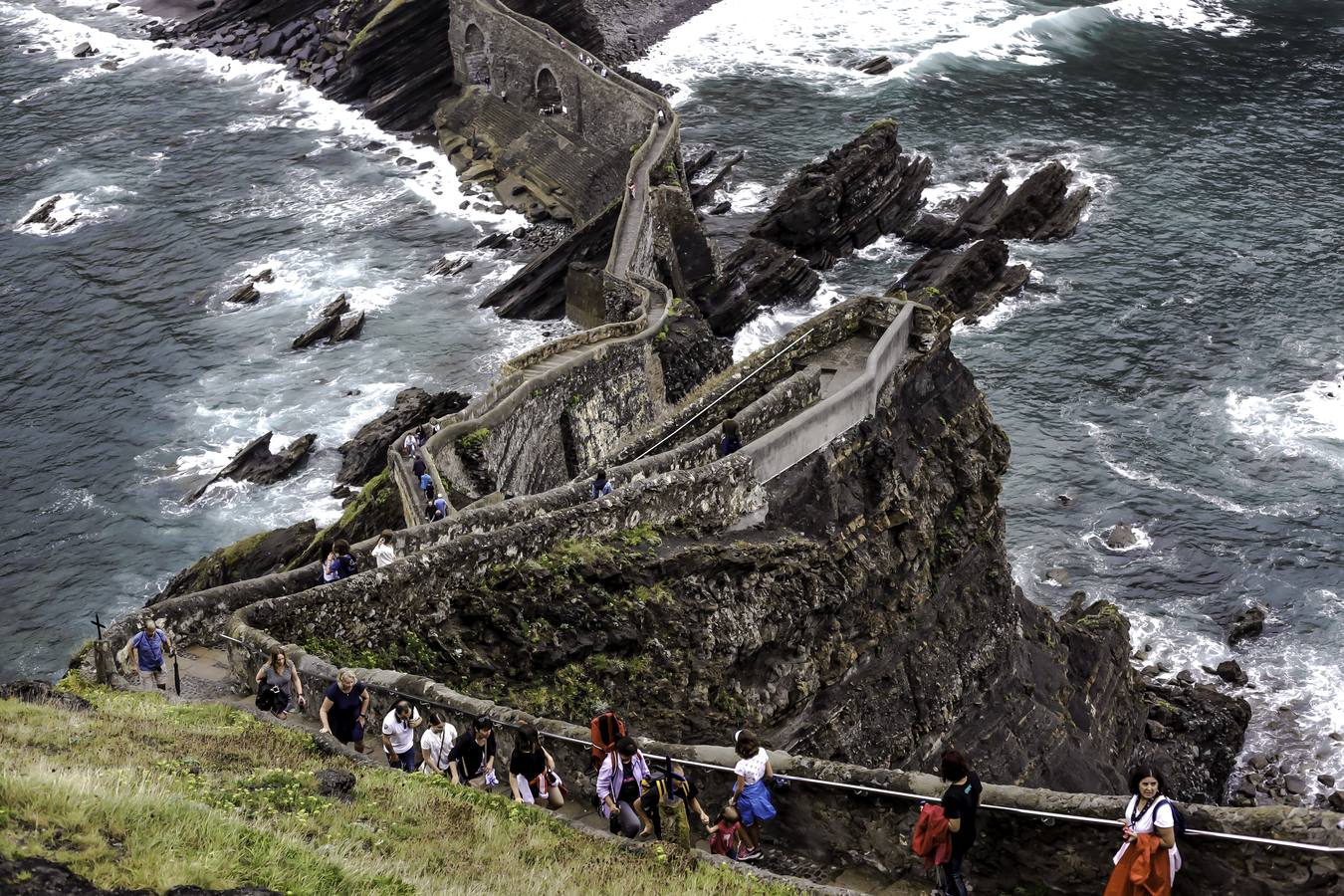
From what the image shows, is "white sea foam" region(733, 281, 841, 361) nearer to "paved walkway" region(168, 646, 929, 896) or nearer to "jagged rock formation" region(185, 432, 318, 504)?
"jagged rock formation" region(185, 432, 318, 504)

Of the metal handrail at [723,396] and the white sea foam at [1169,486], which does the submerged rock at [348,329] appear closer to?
the white sea foam at [1169,486]

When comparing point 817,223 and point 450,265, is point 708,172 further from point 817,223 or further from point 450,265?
point 450,265

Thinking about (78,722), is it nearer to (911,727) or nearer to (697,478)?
(697,478)

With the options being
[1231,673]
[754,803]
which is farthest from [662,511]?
[1231,673]

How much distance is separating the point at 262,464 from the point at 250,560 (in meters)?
7.96

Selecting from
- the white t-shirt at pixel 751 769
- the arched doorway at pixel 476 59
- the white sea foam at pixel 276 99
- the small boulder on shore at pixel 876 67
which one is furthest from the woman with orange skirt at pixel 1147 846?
the small boulder on shore at pixel 876 67

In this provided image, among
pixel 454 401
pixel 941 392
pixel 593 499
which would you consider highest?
pixel 593 499

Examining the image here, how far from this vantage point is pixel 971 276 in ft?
163

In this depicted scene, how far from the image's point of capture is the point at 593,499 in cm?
2188

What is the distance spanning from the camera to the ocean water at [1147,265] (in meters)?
38.8

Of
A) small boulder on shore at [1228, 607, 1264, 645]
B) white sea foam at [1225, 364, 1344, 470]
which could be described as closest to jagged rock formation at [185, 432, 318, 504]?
small boulder on shore at [1228, 607, 1264, 645]

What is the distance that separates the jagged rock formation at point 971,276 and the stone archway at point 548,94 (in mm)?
15871

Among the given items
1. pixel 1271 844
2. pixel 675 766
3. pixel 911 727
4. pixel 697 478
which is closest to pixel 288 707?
pixel 675 766

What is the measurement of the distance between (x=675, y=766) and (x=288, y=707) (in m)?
4.87
